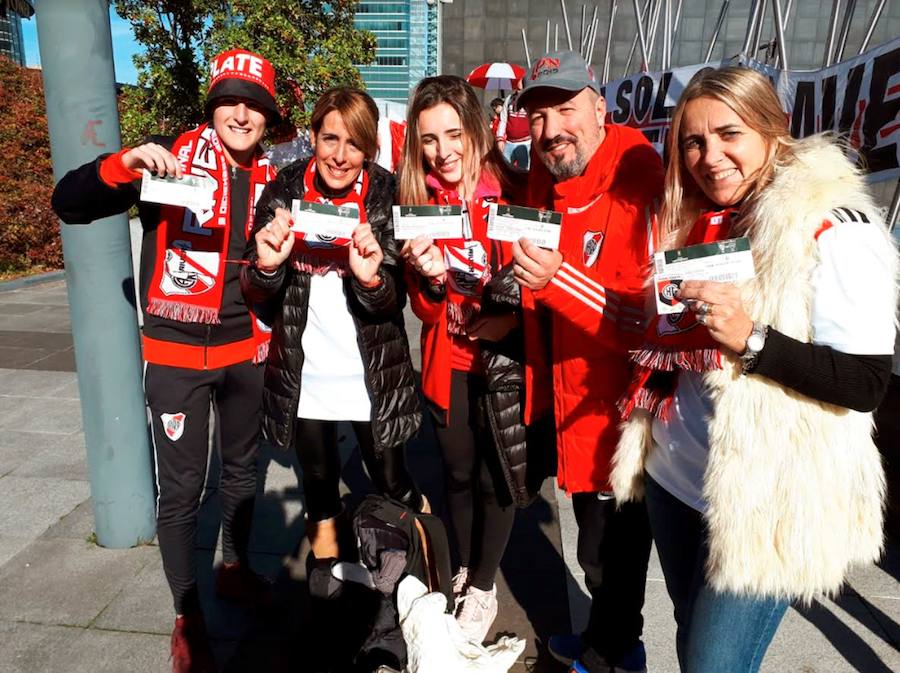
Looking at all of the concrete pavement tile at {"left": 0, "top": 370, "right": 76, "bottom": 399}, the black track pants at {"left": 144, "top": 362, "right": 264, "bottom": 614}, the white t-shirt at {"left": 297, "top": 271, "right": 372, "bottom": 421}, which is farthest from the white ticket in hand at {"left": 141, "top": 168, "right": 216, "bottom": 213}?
the concrete pavement tile at {"left": 0, "top": 370, "right": 76, "bottom": 399}

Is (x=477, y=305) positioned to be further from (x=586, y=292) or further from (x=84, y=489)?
(x=84, y=489)

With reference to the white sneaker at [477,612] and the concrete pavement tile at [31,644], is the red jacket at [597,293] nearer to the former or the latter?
the white sneaker at [477,612]

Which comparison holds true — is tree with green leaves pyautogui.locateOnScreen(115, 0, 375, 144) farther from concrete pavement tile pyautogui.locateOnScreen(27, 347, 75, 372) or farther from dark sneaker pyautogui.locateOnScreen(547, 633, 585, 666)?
dark sneaker pyautogui.locateOnScreen(547, 633, 585, 666)

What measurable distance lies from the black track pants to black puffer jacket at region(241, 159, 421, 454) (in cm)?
15

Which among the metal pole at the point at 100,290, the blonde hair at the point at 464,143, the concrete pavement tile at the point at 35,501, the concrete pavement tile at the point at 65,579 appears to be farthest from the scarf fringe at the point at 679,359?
the concrete pavement tile at the point at 35,501

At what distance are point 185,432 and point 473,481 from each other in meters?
1.15

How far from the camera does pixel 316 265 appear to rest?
8.14 ft

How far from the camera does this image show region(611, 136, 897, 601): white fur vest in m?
1.43

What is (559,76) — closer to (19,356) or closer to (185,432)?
(185,432)

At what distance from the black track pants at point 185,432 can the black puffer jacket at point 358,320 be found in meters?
0.15

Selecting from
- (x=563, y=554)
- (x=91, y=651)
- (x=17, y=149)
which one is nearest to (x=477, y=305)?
(x=563, y=554)

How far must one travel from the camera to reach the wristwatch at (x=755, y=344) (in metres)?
1.43

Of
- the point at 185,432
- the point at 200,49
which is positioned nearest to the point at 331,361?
the point at 185,432

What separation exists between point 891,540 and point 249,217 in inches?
139
